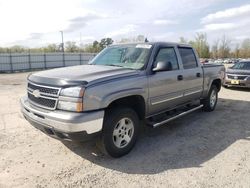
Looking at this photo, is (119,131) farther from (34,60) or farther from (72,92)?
(34,60)

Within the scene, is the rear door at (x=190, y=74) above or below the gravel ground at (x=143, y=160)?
above

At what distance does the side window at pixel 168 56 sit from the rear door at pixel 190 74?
29cm

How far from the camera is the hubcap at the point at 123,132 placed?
411 centimetres

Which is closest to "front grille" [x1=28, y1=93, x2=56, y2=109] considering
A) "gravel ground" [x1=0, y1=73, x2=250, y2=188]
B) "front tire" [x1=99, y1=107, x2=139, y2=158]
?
"front tire" [x1=99, y1=107, x2=139, y2=158]

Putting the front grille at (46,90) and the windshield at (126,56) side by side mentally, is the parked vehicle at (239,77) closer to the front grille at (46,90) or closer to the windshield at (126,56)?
the windshield at (126,56)

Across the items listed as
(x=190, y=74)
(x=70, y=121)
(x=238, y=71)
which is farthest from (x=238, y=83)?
(x=70, y=121)

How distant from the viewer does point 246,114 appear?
7.05 m

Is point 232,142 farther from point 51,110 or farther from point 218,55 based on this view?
point 218,55

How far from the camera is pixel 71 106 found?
351cm

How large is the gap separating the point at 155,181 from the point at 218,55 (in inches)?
2663

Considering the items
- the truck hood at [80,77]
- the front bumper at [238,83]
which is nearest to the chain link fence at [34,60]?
the front bumper at [238,83]

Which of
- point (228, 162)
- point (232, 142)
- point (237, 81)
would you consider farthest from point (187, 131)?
point (237, 81)

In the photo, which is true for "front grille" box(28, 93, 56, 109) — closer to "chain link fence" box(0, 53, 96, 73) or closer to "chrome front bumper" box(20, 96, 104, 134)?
"chrome front bumper" box(20, 96, 104, 134)

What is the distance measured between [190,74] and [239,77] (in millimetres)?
6980
